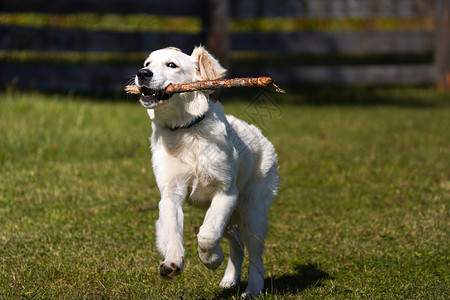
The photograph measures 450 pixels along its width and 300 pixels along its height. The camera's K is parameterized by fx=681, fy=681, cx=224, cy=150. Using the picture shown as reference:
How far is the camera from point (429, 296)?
13.5 feet

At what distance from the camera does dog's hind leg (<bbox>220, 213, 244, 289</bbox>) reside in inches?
182

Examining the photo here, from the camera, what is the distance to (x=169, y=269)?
3.65 metres

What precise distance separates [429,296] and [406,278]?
50cm

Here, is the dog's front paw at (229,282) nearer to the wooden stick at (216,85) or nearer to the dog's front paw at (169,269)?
the dog's front paw at (169,269)

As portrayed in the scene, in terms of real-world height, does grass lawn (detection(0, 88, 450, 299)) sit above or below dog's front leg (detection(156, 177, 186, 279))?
below

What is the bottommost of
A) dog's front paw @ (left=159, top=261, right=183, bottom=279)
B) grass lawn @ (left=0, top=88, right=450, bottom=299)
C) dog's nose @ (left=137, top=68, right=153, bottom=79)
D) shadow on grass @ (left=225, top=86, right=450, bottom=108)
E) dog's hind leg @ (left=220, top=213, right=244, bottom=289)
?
shadow on grass @ (left=225, top=86, right=450, bottom=108)

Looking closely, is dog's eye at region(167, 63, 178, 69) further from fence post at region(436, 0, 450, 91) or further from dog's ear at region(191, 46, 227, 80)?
fence post at region(436, 0, 450, 91)

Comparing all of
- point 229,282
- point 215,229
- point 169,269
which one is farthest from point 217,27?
point 169,269

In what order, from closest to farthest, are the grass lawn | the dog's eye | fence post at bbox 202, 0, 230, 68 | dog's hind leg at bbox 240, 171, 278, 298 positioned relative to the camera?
1. the dog's eye
2. dog's hind leg at bbox 240, 171, 278, 298
3. the grass lawn
4. fence post at bbox 202, 0, 230, 68

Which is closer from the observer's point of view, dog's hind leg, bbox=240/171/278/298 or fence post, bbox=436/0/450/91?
dog's hind leg, bbox=240/171/278/298

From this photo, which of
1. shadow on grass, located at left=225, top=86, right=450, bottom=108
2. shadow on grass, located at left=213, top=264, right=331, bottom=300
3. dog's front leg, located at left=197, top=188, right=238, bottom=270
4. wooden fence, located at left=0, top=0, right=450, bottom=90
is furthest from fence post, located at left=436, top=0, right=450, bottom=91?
dog's front leg, located at left=197, top=188, right=238, bottom=270

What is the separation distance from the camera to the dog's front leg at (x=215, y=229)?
12.9 feet

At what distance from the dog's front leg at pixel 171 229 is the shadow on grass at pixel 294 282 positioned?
1.89 feet

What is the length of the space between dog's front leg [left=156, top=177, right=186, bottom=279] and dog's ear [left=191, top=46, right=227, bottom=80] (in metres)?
0.79
